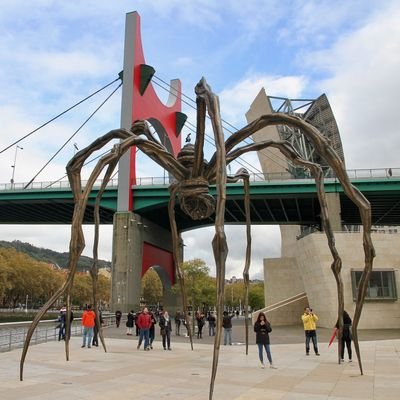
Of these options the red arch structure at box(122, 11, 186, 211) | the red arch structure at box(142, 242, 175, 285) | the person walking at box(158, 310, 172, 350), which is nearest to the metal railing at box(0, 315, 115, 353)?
the person walking at box(158, 310, 172, 350)

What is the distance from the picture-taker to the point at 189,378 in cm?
828

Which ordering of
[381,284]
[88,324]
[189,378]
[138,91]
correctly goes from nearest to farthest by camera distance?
[189,378], [88,324], [381,284], [138,91]

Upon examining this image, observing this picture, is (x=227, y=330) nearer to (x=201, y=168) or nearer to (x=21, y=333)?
(x=21, y=333)

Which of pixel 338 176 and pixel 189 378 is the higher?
pixel 338 176

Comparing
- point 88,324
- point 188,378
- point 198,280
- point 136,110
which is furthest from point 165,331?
point 136,110

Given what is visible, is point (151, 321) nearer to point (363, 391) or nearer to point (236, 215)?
point (363, 391)

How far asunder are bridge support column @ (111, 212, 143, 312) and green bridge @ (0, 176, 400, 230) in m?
2.12

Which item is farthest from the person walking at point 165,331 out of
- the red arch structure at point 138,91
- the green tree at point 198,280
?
the red arch structure at point 138,91

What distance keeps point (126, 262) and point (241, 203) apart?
496 inches

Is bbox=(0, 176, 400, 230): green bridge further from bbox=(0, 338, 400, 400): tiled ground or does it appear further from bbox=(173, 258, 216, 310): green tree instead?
bbox=(0, 338, 400, 400): tiled ground

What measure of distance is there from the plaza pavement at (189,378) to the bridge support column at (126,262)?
77.7ft

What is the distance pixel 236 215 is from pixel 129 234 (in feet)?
51.7

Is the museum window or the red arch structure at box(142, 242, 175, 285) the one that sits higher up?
the red arch structure at box(142, 242, 175, 285)

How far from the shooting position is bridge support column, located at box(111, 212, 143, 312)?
35.6m
